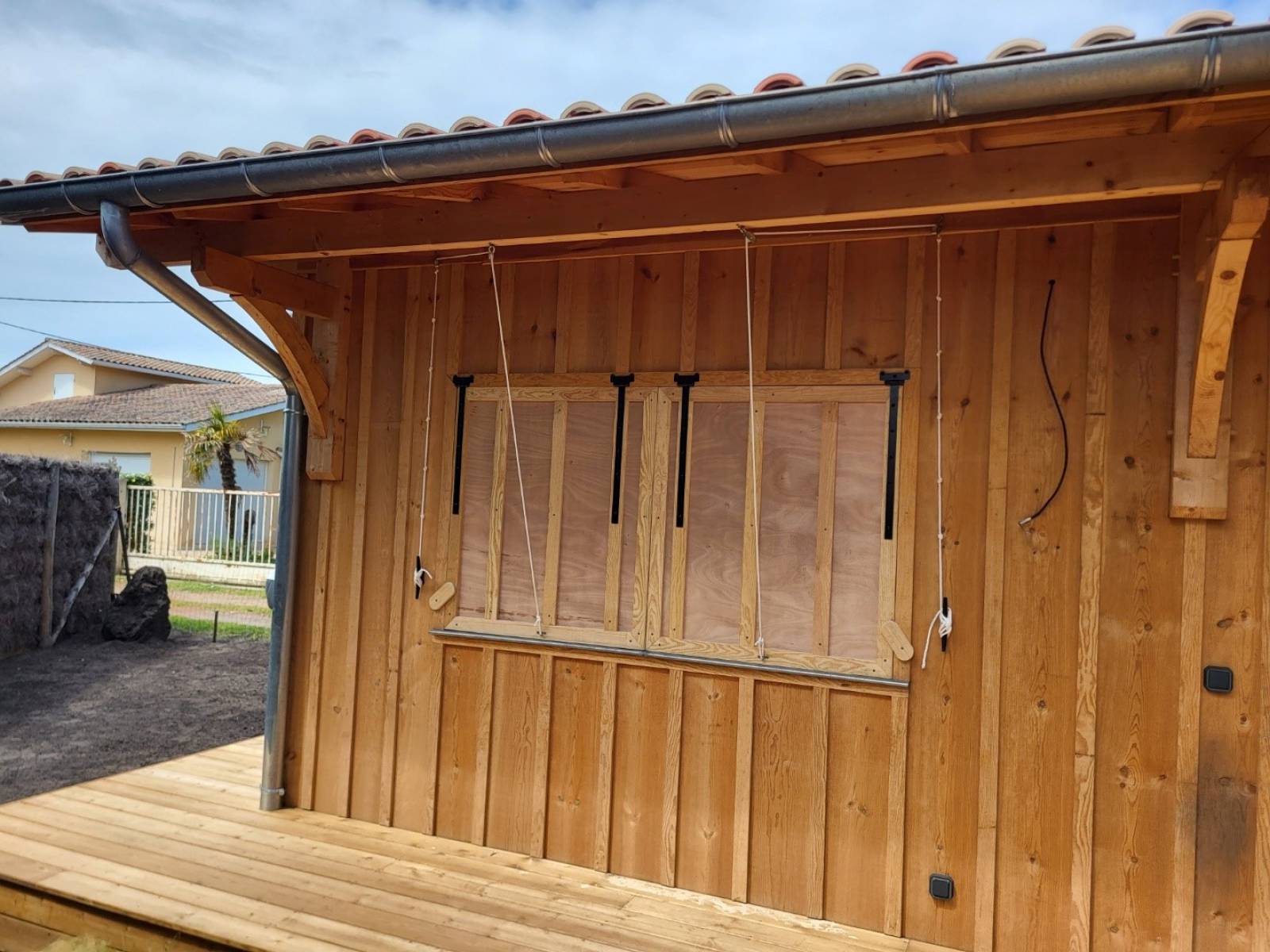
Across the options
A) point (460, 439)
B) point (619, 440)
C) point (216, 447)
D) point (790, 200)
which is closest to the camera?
point (790, 200)

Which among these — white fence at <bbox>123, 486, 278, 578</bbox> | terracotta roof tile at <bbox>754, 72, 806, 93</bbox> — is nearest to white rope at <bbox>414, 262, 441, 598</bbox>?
terracotta roof tile at <bbox>754, 72, 806, 93</bbox>

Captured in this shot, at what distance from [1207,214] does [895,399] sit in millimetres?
1040

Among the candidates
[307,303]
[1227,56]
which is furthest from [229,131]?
[1227,56]

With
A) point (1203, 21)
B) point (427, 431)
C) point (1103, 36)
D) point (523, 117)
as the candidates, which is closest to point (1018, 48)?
point (1103, 36)

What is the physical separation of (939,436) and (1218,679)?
1.11m

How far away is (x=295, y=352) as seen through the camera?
3811 mm

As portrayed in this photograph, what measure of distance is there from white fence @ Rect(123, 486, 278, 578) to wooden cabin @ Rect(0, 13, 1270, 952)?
343 inches

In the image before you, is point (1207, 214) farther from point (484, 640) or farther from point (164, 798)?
point (164, 798)

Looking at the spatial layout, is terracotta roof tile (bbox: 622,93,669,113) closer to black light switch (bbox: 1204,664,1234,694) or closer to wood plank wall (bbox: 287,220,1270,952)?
wood plank wall (bbox: 287,220,1270,952)

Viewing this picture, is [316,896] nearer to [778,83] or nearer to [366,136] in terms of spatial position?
[366,136]

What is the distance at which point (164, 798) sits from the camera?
13.2 feet

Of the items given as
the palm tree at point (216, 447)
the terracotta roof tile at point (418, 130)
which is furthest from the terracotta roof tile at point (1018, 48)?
the palm tree at point (216, 447)

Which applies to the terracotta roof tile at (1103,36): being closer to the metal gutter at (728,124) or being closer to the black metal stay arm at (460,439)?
the metal gutter at (728,124)

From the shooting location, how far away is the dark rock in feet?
27.2
